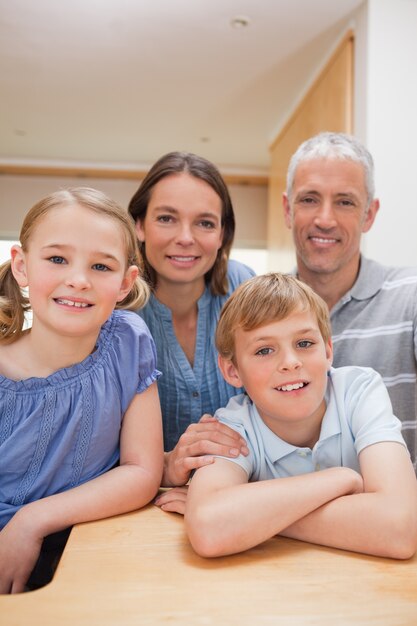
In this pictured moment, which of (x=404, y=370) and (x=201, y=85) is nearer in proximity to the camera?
(x=404, y=370)

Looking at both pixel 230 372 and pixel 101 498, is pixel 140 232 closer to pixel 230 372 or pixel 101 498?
pixel 230 372

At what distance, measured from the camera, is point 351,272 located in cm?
189

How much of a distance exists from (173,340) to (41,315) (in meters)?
0.61

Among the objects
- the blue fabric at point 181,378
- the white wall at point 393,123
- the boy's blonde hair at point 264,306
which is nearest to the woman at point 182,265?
the blue fabric at point 181,378

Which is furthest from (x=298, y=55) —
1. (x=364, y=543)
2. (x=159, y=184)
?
(x=364, y=543)

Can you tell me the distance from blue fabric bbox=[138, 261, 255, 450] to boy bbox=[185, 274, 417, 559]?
37 centimetres

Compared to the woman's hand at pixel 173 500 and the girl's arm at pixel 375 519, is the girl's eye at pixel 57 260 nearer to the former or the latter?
the woman's hand at pixel 173 500

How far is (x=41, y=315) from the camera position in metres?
1.20

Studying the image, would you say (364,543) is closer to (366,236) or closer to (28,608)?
(28,608)

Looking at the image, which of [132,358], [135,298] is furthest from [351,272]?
[132,358]

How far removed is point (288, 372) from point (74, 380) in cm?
44

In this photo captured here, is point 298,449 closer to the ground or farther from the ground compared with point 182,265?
closer to the ground

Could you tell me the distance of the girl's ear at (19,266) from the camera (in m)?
1.26

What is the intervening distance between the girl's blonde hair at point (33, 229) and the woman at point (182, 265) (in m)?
0.35
